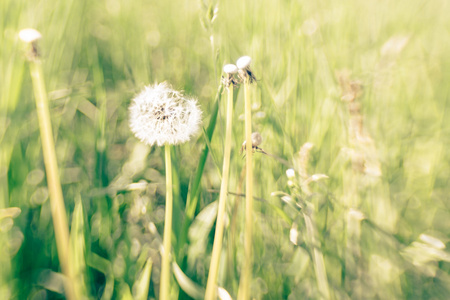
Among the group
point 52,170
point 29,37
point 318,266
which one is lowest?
point 318,266

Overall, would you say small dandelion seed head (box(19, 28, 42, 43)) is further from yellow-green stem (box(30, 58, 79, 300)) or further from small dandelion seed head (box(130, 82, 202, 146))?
small dandelion seed head (box(130, 82, 202, 146))

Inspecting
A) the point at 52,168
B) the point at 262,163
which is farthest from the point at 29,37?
the point at 262,163

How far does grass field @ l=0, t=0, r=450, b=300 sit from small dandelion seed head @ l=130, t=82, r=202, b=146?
42mm

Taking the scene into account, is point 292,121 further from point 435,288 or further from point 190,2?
point 190,2

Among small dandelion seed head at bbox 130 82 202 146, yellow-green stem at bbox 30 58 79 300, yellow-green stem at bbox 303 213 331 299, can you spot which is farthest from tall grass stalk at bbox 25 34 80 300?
yellow-green stem at bbox 303 213 331 299

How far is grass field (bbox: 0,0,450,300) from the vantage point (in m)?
0.45

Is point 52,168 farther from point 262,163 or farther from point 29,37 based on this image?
point 262,163

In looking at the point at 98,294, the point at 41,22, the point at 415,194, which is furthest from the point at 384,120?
the point at 41,22

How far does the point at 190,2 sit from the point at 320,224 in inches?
35.4

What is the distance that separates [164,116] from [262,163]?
211mm

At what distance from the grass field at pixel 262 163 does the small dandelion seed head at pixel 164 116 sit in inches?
1.7

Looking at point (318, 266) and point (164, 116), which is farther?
point (164, 116)

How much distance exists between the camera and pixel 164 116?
519mm

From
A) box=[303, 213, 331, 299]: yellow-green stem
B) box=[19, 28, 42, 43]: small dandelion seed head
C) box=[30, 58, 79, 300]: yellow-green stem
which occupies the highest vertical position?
box=[19, 28, 42, 43]: small dandelion seed head
